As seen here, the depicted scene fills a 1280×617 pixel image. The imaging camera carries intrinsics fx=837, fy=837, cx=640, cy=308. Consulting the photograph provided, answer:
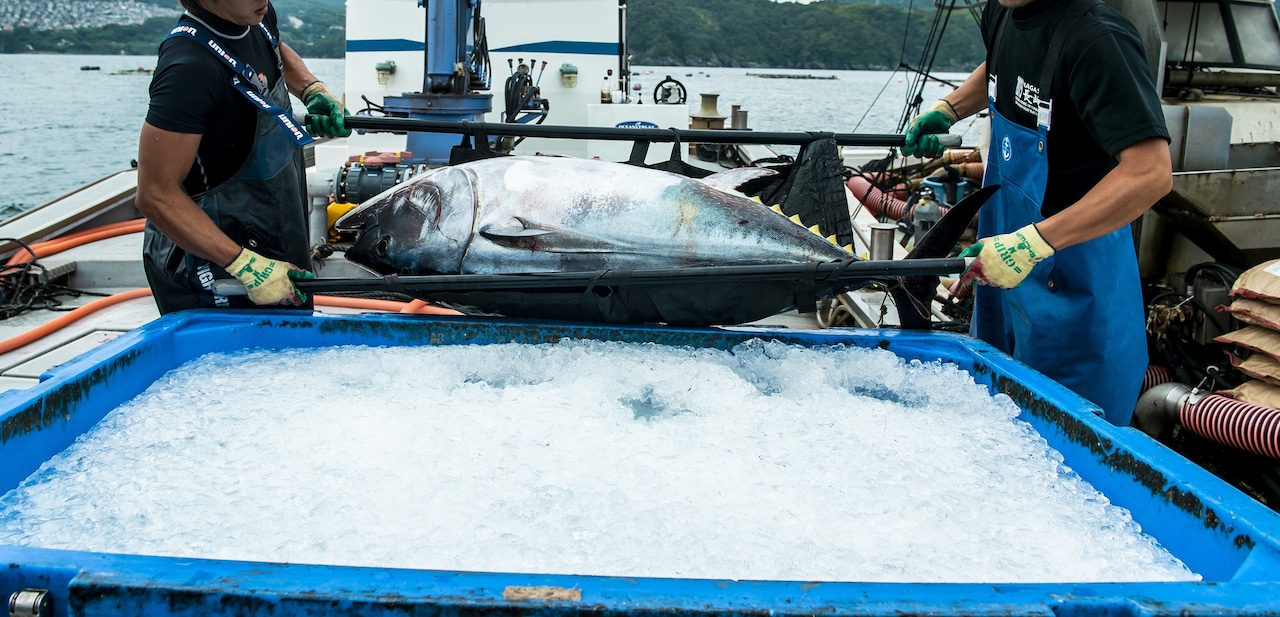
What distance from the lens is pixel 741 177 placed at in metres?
3.15

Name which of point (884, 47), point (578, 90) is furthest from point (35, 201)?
point (884, 47)

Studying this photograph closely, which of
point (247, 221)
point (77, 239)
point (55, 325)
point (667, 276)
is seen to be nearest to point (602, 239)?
point (667, 276)

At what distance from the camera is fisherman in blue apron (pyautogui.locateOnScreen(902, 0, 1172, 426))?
89.7 inches

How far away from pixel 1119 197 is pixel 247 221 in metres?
2.62

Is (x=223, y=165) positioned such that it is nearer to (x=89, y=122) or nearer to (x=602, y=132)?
(x=602, y=132)

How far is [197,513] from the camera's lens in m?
1.62

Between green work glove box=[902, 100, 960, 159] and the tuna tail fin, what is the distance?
0.41 m

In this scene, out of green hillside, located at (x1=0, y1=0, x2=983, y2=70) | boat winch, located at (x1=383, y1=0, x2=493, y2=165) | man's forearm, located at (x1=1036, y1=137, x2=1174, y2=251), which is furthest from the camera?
green hillside, located at (x1=0, y1=0, x2=983, y2=70)

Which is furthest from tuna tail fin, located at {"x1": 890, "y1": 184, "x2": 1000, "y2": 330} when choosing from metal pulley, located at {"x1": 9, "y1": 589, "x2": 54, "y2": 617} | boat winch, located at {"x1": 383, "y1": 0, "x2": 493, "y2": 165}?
boat winch, located at {"x1": 383, "y1": 0, "x2": 493, "y2": 165}

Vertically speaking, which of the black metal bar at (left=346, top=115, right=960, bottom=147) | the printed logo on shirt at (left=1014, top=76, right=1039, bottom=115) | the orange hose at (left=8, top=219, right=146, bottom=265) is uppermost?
the printed logo on shirt at (left=1014, top=76, right=1039, bottom=115)

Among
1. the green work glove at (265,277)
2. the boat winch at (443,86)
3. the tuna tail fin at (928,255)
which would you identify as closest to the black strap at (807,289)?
the tuna tail fin at (928,255)

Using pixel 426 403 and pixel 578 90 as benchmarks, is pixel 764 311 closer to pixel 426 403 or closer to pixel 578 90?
pixel 426 403

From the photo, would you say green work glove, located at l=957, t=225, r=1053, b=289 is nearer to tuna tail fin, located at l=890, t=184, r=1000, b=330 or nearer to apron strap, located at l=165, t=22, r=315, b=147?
tuna tail fin, located at l=890, t=184, r=1000, b=330

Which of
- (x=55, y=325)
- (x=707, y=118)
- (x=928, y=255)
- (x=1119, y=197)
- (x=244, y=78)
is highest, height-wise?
(x=707, y=118)
